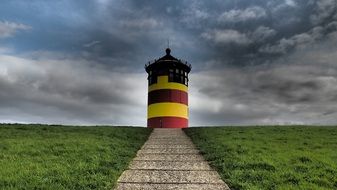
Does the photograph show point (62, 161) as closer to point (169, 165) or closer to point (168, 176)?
point (169, 165)

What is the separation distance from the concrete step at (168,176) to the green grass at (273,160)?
44cm

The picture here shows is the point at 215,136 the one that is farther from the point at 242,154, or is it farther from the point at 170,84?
the point at 170,84

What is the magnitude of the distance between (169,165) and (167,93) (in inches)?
758

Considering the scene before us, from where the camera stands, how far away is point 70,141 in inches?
663

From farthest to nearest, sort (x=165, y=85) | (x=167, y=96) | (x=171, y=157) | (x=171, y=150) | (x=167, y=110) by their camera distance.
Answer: (x=165, y=85), (x=167, y=96), (x=167, y=110), (x=171, y=150), (x=171, y=157)

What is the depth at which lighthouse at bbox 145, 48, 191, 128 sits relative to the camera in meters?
31.5

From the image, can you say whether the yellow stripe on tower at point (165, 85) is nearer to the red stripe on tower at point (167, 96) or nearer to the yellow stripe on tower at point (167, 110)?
the red stripe on tower at point (167, 96)

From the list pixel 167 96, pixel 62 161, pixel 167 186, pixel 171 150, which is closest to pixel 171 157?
pixel 171 150

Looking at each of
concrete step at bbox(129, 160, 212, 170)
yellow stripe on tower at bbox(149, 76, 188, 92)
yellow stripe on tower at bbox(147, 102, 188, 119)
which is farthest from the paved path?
yellow stripe on tower at bbox(149, 76, 188, 92)

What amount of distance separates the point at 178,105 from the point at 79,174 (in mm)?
21396

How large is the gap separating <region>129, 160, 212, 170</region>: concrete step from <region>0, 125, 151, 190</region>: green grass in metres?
0.43

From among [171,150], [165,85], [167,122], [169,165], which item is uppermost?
[165,85]

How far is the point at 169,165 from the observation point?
42.3ft

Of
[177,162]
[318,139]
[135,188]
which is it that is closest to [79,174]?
[135,188]
